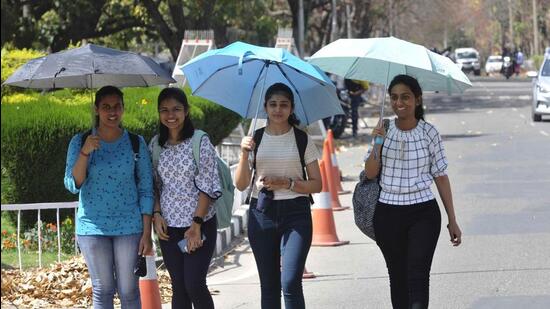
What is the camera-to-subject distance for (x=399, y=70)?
7.62 m

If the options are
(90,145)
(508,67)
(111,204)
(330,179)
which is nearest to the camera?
(90,145)

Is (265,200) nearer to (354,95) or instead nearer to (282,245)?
(282,245)

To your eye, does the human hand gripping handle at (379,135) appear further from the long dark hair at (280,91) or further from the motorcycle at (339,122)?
the motorcycle at (339,122)

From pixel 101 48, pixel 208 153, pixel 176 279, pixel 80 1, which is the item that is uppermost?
pixel 80 1

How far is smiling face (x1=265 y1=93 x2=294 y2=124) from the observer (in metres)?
6.83

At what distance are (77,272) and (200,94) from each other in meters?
2.67

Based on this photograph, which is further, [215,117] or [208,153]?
[215,117]

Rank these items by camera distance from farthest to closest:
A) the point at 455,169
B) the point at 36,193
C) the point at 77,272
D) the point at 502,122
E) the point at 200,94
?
1. the point at 502,122
2. the point at 455,169
3. the point at 36,193
4. the point at 77,272
5. the point at 200,94

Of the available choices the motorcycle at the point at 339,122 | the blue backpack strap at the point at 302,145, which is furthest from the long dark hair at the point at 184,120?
the motorcycle at the point at 339,122

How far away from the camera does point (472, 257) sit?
11.1 m

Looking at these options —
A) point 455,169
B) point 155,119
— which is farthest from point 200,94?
point 455,169

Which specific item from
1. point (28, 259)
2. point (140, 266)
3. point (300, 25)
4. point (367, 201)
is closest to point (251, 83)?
point (367, 201)

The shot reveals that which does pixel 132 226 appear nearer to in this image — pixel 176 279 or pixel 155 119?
pixel 176 279

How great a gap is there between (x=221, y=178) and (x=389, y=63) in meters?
1.46
